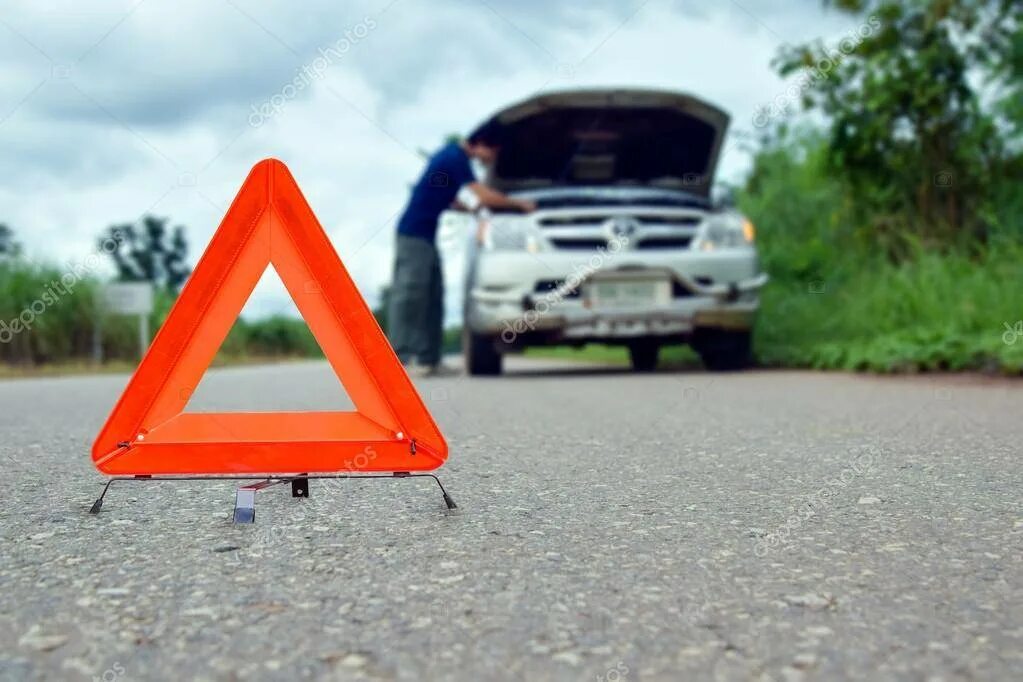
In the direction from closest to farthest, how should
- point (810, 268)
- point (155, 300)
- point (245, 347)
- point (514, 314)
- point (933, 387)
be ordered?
1. point (933, 387)
2. point (514, 314)
3. point (810, 268)
4. point (155, 300)
5. point (245, 347)

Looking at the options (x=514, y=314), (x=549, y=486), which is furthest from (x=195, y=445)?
(x=514, y=314)

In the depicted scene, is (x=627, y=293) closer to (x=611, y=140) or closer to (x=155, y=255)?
(x=611, y=140)

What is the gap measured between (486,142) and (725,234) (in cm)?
231

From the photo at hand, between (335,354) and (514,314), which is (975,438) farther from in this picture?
(514,314)

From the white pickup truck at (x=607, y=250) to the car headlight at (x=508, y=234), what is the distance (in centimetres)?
1

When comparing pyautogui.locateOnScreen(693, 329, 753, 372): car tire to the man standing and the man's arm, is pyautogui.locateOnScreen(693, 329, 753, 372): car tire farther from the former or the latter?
the man standing

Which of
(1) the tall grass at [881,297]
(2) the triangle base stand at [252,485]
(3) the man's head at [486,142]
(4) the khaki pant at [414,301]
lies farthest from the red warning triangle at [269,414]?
(4) the khaki pant at [414,301]

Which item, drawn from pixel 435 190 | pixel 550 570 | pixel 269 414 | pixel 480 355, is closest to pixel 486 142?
pixel 435 190

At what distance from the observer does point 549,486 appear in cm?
332

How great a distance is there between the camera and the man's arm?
9141 mm

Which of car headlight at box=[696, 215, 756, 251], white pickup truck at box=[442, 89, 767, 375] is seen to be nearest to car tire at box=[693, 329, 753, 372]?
white pickup truck at box=[442, 89, 767, 375]

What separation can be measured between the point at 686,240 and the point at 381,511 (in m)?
6.88

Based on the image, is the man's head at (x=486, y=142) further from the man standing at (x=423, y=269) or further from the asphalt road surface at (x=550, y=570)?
the asphalt road surface at (x=550, y=570)

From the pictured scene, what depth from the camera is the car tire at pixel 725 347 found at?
9680 millimetres
